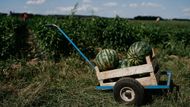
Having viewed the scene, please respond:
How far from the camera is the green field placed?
5723mm

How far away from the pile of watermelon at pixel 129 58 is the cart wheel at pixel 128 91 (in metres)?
0.44

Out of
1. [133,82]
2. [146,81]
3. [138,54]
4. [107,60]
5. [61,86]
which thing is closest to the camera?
[133,82]

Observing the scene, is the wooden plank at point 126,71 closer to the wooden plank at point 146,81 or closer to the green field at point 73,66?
the wooden plank at point 146,81

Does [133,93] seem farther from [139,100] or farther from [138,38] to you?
[138,38]

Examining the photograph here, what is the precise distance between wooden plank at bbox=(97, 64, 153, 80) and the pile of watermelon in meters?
0.17

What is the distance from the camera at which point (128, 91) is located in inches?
214

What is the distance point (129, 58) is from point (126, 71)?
331 millimetres

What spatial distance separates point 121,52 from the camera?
11234 millimetres

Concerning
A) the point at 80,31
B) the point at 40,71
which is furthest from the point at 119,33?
the point at 40,71

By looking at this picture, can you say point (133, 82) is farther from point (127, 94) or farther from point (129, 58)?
point (129, 58)

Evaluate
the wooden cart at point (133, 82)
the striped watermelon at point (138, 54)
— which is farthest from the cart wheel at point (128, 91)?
the striped watermelon at point (138, 54)

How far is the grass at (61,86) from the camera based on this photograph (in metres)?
5.60

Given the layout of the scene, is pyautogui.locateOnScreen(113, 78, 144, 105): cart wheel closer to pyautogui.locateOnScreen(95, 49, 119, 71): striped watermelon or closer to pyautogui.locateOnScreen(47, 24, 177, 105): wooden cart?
pyautogui.locateOnScreen(47, 24, 177, 105): wooden cart

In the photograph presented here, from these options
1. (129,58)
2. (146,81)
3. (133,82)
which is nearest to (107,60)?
(129,58)
